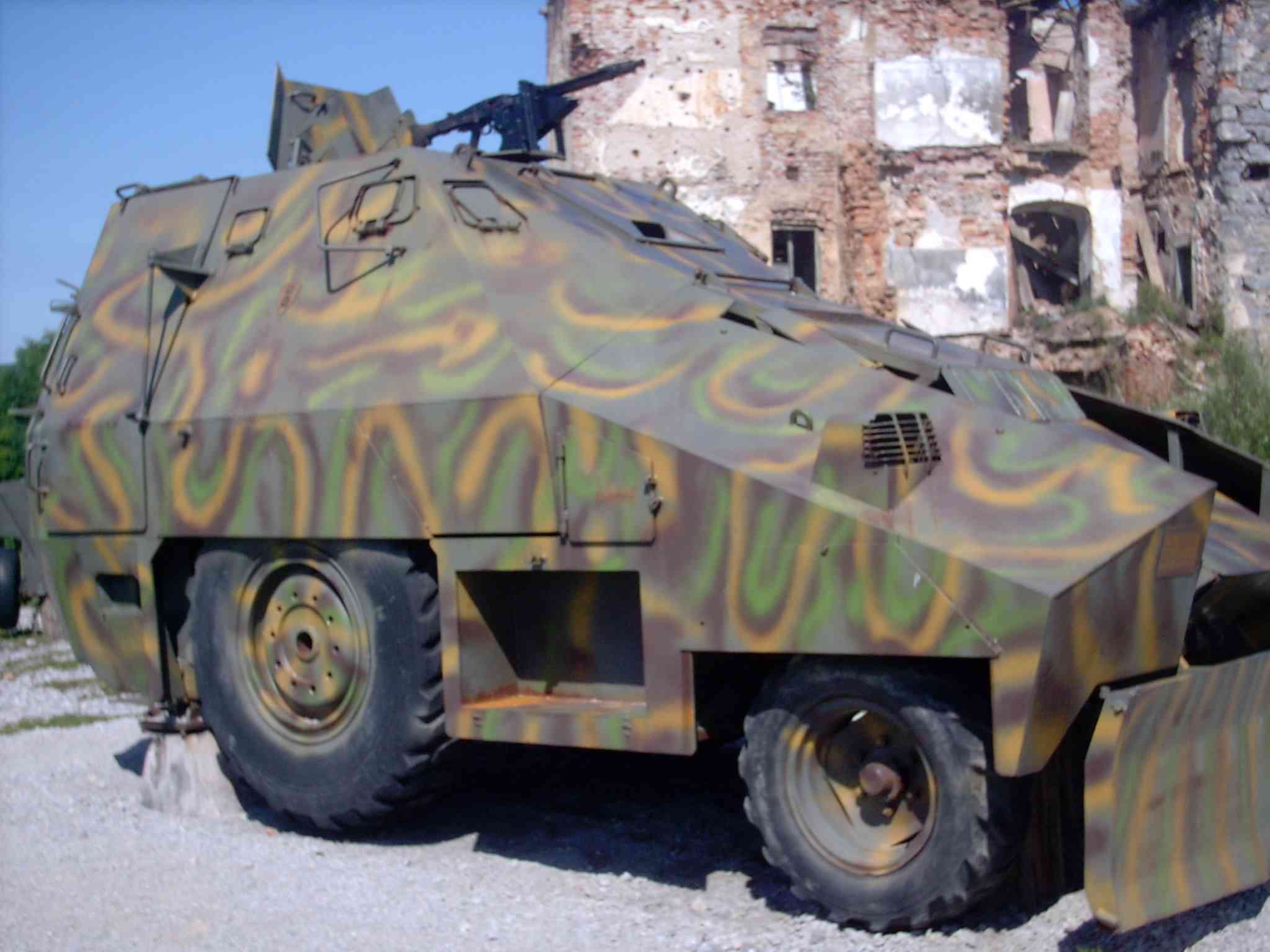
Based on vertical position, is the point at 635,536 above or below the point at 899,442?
below

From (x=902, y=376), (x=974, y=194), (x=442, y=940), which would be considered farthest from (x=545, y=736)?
(x=974, y=194)

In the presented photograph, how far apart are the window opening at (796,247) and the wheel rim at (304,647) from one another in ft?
46.7

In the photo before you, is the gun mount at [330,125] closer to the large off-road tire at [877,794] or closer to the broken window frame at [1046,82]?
the large off-road tire at [877,794]

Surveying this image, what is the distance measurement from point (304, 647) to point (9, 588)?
A: 3579mm

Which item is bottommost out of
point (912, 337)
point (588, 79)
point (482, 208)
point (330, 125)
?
point (912, 337)

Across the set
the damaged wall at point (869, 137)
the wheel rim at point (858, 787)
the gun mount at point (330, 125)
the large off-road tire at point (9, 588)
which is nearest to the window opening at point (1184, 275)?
the damaged wall at point (869, 137)

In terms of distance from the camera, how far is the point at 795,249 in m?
20.0

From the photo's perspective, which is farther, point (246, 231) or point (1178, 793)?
point (246, 231)

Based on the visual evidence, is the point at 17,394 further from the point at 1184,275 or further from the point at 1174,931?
the point at 1174,931

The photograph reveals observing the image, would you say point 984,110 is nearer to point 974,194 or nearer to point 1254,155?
point 974,194

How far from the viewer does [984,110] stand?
2023cm

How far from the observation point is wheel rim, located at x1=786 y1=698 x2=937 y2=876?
15.5 feet

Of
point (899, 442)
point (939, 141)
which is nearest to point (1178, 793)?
point (899, 442)

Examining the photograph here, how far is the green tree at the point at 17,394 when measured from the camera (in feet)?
71.3
